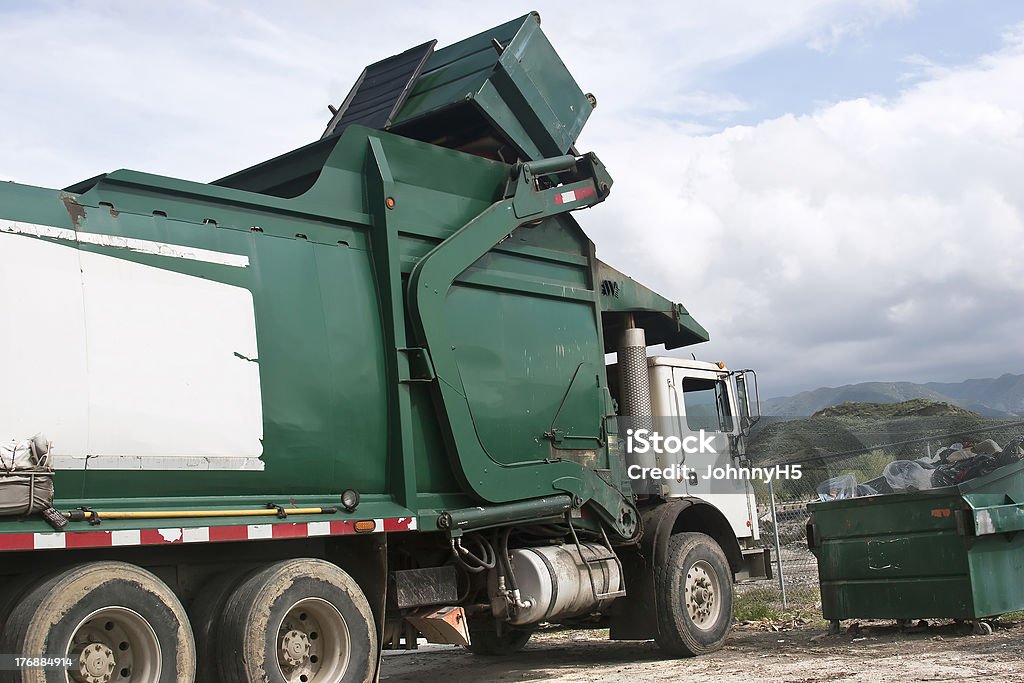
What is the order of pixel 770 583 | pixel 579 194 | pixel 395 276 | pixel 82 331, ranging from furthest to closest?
1. pixel 770 583
2. pixel 579 194
3. pixel 395 276
4. pixel 82 331

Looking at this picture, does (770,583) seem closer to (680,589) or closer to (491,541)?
(680,589)

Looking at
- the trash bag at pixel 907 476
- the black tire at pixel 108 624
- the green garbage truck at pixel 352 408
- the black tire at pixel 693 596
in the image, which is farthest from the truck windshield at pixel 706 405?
the black tire at pixel 108 624

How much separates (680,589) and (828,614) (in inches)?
69.1

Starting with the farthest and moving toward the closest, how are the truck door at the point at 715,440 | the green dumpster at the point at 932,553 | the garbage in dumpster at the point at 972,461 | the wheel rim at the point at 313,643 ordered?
the truck door at the point at 715,440, the garbage in dumpster at the point at 972,461, the green dumpster at the point at 932,553, the wheel rim at the point at 313,643

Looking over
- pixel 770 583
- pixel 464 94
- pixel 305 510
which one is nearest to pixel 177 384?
pixel 305 510

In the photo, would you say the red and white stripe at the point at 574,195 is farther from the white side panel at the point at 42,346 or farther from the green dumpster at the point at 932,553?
the white side panel at the point at 42,346

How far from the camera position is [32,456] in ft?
17.6

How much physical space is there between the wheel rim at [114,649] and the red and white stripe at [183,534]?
0.35 meters

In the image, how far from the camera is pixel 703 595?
31.6 feet

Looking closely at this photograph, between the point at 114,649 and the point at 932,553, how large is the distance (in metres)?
6.80

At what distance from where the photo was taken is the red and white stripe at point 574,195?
8.92m

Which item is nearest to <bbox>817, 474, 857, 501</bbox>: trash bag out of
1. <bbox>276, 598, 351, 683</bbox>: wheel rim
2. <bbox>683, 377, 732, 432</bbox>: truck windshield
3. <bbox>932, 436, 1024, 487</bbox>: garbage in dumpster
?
<bbox>932, 436, 1024, 487</bbox>: garbage in dumpster

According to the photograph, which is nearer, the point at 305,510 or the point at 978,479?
the point at 305,510

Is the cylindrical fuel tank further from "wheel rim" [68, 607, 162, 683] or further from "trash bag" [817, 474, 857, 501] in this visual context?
"trash bag" [817, 474, 857, 501]
